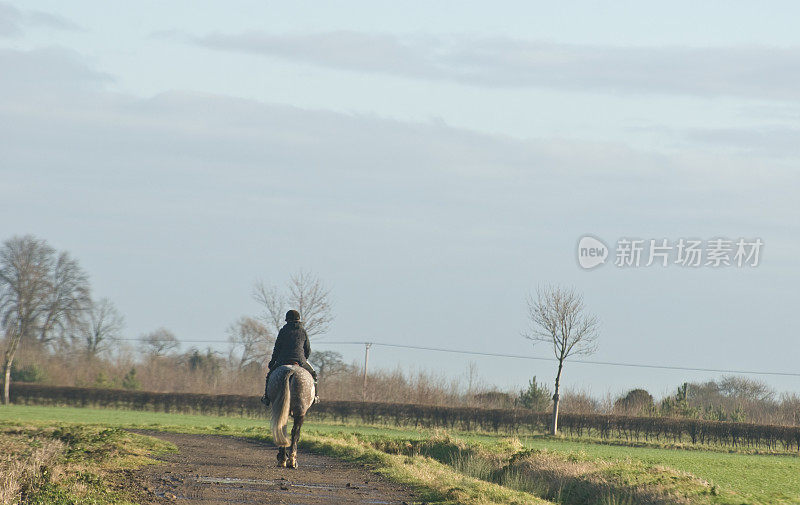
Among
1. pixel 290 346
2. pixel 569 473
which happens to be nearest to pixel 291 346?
pixel 290 346

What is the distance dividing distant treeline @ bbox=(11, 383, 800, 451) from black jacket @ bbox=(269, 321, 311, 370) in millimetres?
32044

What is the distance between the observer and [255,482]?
13289mm

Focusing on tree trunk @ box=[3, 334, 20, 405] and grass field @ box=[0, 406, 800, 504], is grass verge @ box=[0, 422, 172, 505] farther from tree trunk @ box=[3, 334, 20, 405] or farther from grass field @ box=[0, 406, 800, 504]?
tree trunk @ box=[3, 334, 20, 405]

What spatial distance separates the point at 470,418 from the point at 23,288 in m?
41.3

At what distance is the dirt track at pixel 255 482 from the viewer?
453 inches

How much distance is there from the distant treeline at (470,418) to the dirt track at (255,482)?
29.9 meters

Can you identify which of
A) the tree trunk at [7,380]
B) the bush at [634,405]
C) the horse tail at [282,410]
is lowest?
the tree trunk at [7,380]

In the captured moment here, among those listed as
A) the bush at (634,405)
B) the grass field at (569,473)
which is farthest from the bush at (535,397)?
the grass field at (569,473)

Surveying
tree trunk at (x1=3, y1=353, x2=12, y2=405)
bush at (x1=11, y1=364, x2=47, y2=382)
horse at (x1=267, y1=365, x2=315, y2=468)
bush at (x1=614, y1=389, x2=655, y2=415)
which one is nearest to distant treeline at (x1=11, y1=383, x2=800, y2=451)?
bush at (x1=614, y1=389, x2=655, y2=415)

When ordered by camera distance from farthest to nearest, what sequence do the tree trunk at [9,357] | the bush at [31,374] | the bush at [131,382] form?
1. the bush at [131,382]
2. the tree trunk at [9,357]
3. the bush at [31,374]

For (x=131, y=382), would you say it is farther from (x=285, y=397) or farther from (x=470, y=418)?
(x=285, y=397)

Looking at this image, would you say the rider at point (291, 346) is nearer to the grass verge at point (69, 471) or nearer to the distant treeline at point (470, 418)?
the grass verge at point (69, 471)

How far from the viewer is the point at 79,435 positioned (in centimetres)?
1858

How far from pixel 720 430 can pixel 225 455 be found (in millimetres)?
32101
